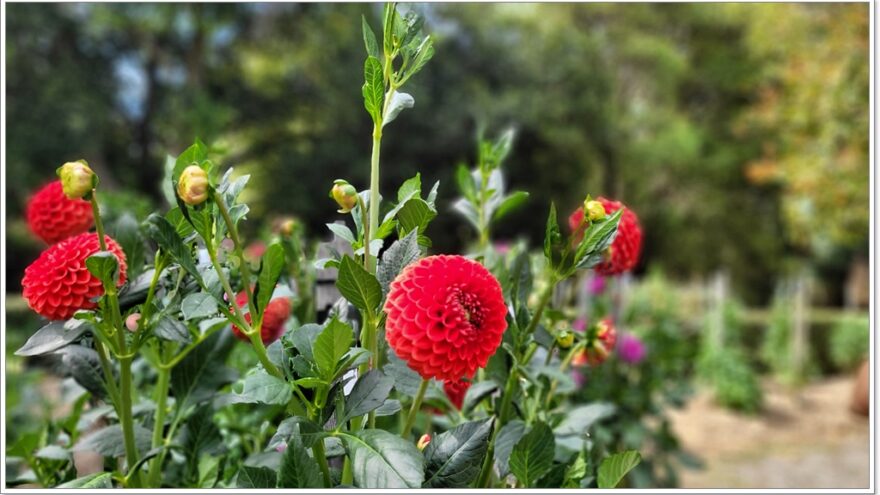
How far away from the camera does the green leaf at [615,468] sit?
1.91 feet

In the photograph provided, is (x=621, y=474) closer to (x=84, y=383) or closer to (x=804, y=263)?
(x=84, y=383)

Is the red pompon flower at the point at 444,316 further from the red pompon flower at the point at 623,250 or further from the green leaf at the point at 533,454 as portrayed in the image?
the red pompon flower at the point at 623,250

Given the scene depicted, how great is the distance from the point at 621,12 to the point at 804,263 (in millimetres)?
4962

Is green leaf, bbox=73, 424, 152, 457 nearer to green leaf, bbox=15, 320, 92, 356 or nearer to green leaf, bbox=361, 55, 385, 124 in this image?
green leaf, bbox=15, 320, 92, 356

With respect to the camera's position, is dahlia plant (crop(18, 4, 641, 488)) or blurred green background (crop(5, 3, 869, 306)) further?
blurred green background (crop(5, 3, 869, 306))

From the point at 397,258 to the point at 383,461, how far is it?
5.6 inches

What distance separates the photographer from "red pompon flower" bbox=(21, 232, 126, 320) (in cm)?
60

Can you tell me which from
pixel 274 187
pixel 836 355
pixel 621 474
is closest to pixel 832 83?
pixel 836 355

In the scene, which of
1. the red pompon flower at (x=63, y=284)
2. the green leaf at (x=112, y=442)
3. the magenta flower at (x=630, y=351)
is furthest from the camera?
the magenta flower at (x=630, y=351)

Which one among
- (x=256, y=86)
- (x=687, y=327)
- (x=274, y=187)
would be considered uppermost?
(x=256, y=86)

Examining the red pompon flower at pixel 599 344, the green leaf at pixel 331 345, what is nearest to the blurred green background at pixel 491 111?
the red pompon flower at pixel 599 344

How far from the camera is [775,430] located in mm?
5078

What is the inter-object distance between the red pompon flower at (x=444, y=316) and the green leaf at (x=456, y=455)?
2.9 inches

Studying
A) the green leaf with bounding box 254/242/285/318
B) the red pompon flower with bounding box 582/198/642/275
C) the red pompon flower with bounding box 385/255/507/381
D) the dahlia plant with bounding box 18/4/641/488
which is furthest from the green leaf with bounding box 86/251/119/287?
the red pompon flower with bounding box 582/198/642/275
